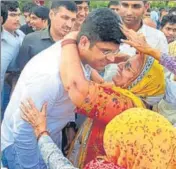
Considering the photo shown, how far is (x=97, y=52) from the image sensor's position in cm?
176

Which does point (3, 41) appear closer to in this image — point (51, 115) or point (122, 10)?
point (122, 10)

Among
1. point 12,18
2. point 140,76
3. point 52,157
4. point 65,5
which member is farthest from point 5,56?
point 52,157

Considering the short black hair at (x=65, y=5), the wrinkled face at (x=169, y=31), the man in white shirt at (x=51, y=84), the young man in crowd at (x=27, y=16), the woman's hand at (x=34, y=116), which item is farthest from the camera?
the young man in crowd at (x=27, y=16)

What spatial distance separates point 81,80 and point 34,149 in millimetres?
348

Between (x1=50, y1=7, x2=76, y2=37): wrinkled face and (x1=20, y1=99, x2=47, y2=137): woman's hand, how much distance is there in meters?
1.09

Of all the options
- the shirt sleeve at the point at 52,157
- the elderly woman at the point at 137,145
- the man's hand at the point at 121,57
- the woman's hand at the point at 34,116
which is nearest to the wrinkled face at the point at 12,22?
the man's hand at the point at 121,57

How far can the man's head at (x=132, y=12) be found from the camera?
282 cm

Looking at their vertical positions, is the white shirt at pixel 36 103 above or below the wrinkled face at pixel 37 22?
above

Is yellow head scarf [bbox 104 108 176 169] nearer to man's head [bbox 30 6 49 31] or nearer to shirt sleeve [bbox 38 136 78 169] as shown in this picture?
shirt sleeve [bbox 38 136 78 169]

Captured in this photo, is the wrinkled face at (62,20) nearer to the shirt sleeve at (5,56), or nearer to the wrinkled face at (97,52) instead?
the shirt sleeve at (5,56)

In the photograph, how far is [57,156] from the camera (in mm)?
1500

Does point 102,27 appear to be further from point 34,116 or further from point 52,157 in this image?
point 52,157

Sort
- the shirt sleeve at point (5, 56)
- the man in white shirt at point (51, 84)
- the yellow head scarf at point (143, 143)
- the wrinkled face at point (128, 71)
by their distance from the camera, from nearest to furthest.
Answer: the yellow head scarf at point (143, 143) < the man in white shirt at point (51, 84) < the wrinkled face at point (128, 71) < the shirt sleeve at point (5, 56)

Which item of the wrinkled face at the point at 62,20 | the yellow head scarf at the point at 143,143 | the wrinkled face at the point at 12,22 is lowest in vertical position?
the wrinkled face at the point at 12,22
